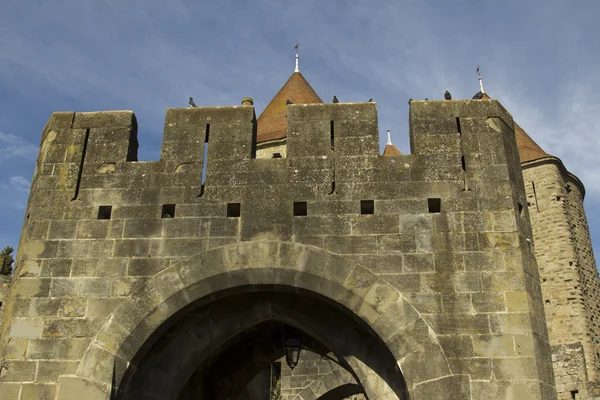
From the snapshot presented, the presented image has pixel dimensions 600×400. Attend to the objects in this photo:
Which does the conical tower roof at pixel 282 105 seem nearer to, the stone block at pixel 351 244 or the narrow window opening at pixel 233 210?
the narrow window opening at pixel 233 210

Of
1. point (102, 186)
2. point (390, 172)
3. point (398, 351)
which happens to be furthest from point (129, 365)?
point (390, 172)

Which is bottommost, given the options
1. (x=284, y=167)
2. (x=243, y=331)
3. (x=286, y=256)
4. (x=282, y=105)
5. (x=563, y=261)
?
(x=243, y=331)

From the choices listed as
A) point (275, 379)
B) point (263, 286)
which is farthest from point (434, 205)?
point (275, 379)

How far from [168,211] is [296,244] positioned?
125 centimetres

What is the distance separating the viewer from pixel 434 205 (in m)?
5.77

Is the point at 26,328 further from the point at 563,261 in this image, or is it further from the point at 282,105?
the point at 563,261

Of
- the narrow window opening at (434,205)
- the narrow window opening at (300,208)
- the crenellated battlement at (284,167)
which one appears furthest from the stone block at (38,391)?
the narrow window opening at (434,205)

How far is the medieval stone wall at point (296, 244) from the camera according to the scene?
207 inches

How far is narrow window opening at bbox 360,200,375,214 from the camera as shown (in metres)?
5.80

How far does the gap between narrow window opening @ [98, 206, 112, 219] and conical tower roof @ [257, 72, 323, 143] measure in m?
12.8

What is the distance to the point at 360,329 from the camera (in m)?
5.84

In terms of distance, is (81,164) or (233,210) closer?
(233,210)

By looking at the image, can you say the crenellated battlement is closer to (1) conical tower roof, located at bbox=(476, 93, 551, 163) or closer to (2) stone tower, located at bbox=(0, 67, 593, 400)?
(2) stone tower, located at bbox=(0, 67, 593, 400)

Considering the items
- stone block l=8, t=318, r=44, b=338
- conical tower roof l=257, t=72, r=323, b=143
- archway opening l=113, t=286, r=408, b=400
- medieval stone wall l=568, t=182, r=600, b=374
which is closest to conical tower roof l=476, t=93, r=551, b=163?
medieval stone wall l=568, t=182, r=600, b=374
